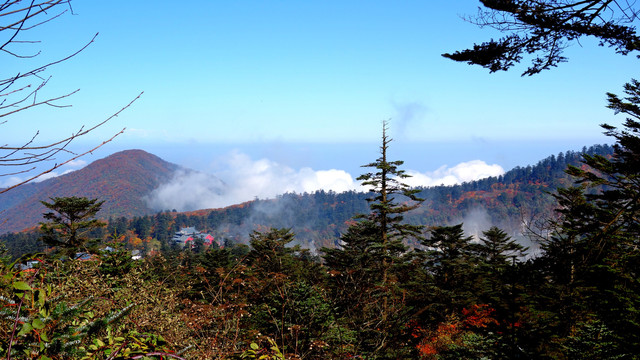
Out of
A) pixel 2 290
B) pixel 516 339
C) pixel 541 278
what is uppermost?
pixel 2 290

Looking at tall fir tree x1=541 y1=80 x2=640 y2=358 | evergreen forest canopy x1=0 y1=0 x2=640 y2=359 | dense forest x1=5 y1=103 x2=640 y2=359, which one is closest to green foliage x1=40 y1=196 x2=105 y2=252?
dense forest x1=5 y1=103 x2=640 y2=359

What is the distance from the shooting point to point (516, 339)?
5.68 meters

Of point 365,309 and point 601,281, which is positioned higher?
point 601,281

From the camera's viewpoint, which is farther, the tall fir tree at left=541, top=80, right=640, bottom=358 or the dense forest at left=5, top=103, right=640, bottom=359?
the tall fir tree at left=541, top=80, right=640, bottom=358

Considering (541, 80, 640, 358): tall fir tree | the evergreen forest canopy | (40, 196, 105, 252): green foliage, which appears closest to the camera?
the evergreen forest canopy

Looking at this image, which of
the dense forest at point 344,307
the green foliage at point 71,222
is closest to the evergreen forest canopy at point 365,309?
the dense forest at point 344,307

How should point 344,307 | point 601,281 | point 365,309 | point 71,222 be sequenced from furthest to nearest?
point 71,222
point 344,307
point 365,309
point 601,281

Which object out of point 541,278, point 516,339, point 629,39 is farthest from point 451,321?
point 629,39

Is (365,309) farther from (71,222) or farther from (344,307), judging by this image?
(71,222)

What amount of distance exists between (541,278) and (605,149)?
→ 815ft

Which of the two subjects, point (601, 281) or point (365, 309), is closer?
point (601, 281)

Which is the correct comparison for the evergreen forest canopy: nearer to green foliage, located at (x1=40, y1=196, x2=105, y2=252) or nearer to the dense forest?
the dense forest

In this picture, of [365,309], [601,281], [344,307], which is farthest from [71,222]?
[601,281]

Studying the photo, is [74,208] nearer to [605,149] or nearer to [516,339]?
[516,339]
